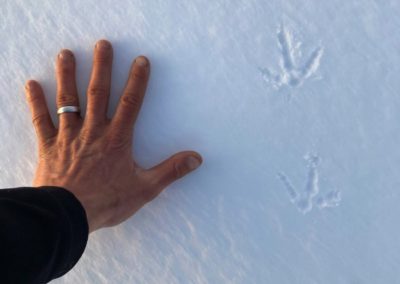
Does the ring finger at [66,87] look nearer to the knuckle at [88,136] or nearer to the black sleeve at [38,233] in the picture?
the knuckle at [88,136]

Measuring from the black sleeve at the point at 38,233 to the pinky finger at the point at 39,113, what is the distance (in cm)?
20

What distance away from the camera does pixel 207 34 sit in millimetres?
982

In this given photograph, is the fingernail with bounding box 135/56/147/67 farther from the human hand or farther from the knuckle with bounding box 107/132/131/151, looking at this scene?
the knuckle with bounding box 107/132/131/151

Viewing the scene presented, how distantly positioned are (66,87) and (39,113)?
0.10m

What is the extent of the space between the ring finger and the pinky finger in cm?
4

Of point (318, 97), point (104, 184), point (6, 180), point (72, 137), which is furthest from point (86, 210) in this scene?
point (318, 97)

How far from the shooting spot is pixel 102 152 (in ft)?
3.25

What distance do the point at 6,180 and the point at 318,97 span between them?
0.83 metres

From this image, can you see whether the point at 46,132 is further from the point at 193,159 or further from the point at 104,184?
the point at 193,159

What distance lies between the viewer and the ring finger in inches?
39.3

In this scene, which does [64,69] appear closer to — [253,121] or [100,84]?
[100,84]

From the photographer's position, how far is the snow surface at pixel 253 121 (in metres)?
0.96

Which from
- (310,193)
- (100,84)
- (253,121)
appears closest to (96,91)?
(100,84)

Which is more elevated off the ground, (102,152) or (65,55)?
(65,55)
